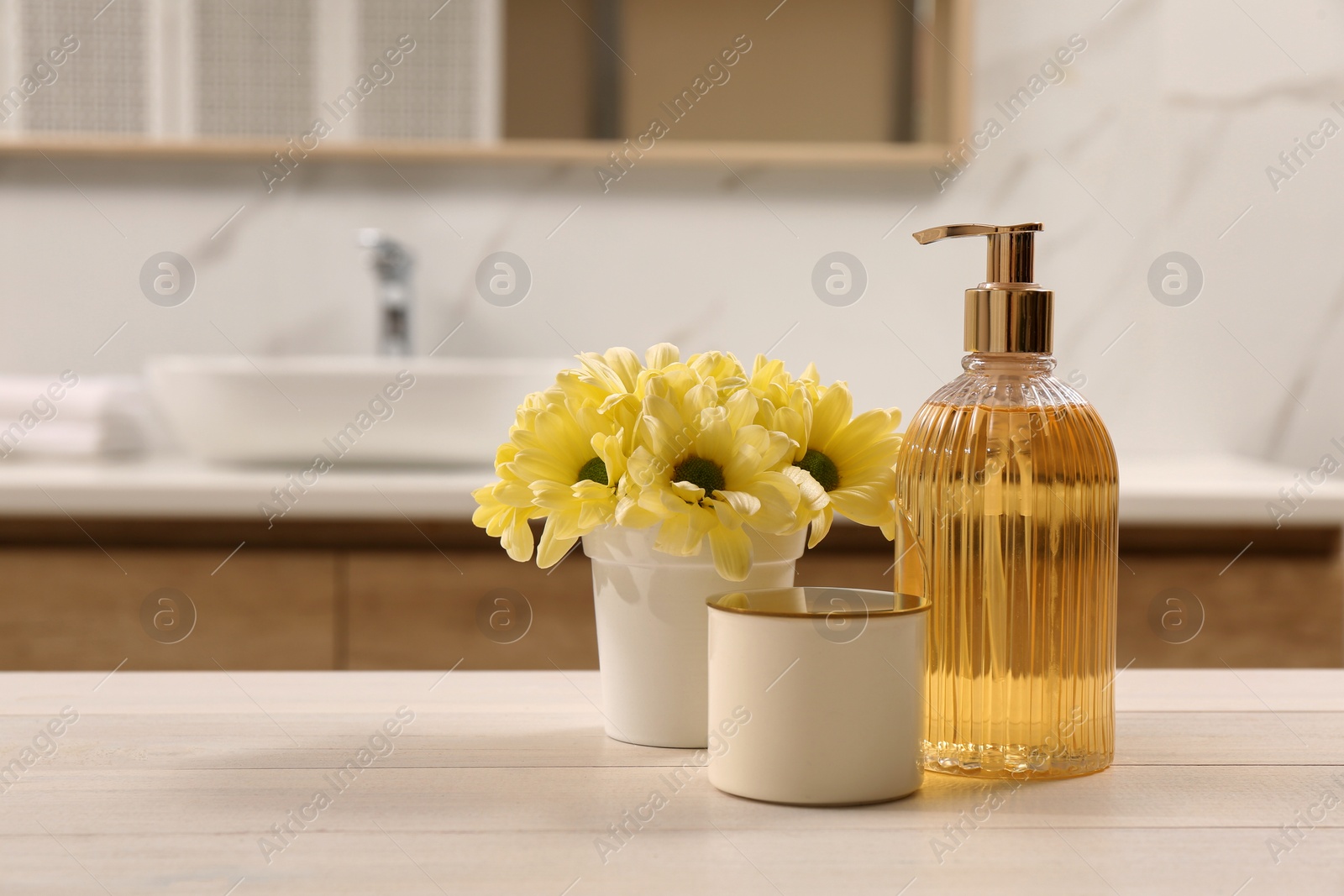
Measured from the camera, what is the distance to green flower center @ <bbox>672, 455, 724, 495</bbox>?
1.66ft

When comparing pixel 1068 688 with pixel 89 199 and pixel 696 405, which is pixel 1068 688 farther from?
pixel 89 199

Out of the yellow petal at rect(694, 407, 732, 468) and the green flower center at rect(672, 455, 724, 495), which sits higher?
the yellow petal at rect(694, 407, 732, 468)

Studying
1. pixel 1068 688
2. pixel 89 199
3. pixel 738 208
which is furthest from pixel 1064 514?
pixel 89 199

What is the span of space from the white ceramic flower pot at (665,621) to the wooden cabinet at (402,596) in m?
0.64

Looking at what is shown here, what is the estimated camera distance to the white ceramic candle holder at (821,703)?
1.48 feet

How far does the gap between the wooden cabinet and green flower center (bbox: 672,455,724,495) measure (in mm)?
690

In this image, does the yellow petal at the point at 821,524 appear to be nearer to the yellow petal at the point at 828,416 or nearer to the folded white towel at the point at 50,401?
the yellow petal at the point at 828,416

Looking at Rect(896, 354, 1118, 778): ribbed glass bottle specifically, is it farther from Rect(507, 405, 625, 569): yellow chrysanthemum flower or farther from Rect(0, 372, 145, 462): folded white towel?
Rect(0, 372, 145, 462): folded white towel

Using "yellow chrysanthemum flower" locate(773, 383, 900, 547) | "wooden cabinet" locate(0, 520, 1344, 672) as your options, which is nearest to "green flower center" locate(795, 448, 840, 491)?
"yellow chrysanthemum flower" locate(773, 383, 900, 547)

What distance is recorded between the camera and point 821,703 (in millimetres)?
452

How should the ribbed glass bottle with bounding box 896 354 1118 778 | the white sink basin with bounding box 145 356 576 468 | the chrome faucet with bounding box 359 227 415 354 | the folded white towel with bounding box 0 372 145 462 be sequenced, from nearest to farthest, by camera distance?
the ribbed glass bottle with bounding box 896 354 1118 778, the white sink basin with bounding box 145 356 576 468, the folded white towel with bounding box 0 372 145 462, the chrome faucet with bounding box 359 227 415 354

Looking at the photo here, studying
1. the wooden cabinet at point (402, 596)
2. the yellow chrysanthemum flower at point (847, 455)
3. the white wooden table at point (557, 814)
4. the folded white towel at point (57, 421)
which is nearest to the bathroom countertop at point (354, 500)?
the wooden cabinet at point (402, 596)

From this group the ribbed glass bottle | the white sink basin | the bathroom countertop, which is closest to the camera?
the ribbed glass bottle

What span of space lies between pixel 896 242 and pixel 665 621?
124 centimetres
